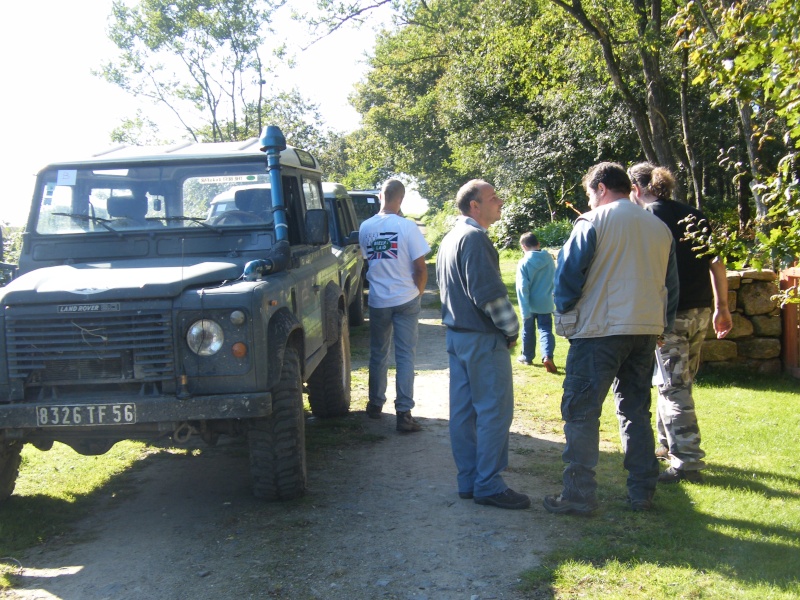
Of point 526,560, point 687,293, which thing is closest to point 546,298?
point 687,293

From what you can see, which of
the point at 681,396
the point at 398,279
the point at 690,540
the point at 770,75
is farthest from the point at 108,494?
the point at 770,75

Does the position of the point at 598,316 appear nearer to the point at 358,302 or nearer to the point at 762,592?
the point at 762,592

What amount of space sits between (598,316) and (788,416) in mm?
3239

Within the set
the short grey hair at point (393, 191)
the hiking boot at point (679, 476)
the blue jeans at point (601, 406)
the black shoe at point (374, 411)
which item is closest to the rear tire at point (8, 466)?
the black shoe at point (374, 411)

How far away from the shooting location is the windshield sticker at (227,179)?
611cm

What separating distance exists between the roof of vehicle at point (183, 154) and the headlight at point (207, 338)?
5.84ft

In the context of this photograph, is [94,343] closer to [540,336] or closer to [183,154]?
[183,154]

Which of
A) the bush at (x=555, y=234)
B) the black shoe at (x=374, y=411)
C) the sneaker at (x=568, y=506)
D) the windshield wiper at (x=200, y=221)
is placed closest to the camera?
the sneaker at (x=568, y=506)

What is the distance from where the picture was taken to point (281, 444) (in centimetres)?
517

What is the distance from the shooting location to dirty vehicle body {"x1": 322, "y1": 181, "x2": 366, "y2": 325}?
427 inches

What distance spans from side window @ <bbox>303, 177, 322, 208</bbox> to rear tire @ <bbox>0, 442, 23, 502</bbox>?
2.92m

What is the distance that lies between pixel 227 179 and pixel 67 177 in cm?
114

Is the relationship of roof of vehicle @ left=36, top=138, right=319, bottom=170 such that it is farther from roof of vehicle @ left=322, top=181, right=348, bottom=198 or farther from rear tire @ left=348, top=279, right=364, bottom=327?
rear tire @ left=348, top=279, right=364, bottom=327

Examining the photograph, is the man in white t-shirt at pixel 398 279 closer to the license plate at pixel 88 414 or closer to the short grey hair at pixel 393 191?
the short grey hair at pixel 393 191
